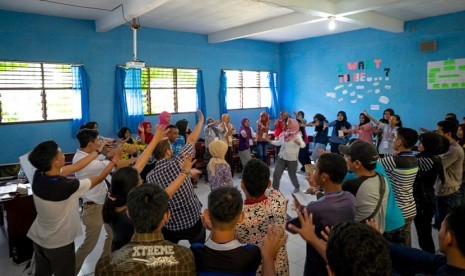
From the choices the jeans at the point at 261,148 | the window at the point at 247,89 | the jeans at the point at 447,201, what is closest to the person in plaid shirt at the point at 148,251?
the jeans at the point at 447,201

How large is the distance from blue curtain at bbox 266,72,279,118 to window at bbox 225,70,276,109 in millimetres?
118

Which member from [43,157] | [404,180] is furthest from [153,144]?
[404,180]

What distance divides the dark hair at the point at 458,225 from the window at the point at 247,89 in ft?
27.4

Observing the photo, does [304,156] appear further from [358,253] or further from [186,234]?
[358,253]

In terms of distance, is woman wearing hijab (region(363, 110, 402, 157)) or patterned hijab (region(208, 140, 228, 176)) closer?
patterned hijab (region(208, 140, 228, 176))

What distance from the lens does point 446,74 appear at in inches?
287

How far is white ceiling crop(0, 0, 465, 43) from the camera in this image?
18.3ft

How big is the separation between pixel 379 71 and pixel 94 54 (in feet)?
22.6

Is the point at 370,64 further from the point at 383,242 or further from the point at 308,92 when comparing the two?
the point at 383,242

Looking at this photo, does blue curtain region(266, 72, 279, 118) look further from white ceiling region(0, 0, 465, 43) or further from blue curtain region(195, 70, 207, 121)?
blue curtain region(195, 70, 207, 121)

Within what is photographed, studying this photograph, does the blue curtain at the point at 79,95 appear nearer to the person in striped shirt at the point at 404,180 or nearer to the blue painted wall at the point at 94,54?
the blue painted wall at the point at 94,54

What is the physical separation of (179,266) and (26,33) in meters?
6.51

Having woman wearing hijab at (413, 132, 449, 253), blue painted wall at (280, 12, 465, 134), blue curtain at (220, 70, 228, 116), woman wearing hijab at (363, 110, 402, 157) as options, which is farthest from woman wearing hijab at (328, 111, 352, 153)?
woman wearing hijab at (413, 132, 449, 253)

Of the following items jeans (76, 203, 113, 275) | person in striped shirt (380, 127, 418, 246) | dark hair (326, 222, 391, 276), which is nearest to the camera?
dark hair (326, 222, 391, 276)
